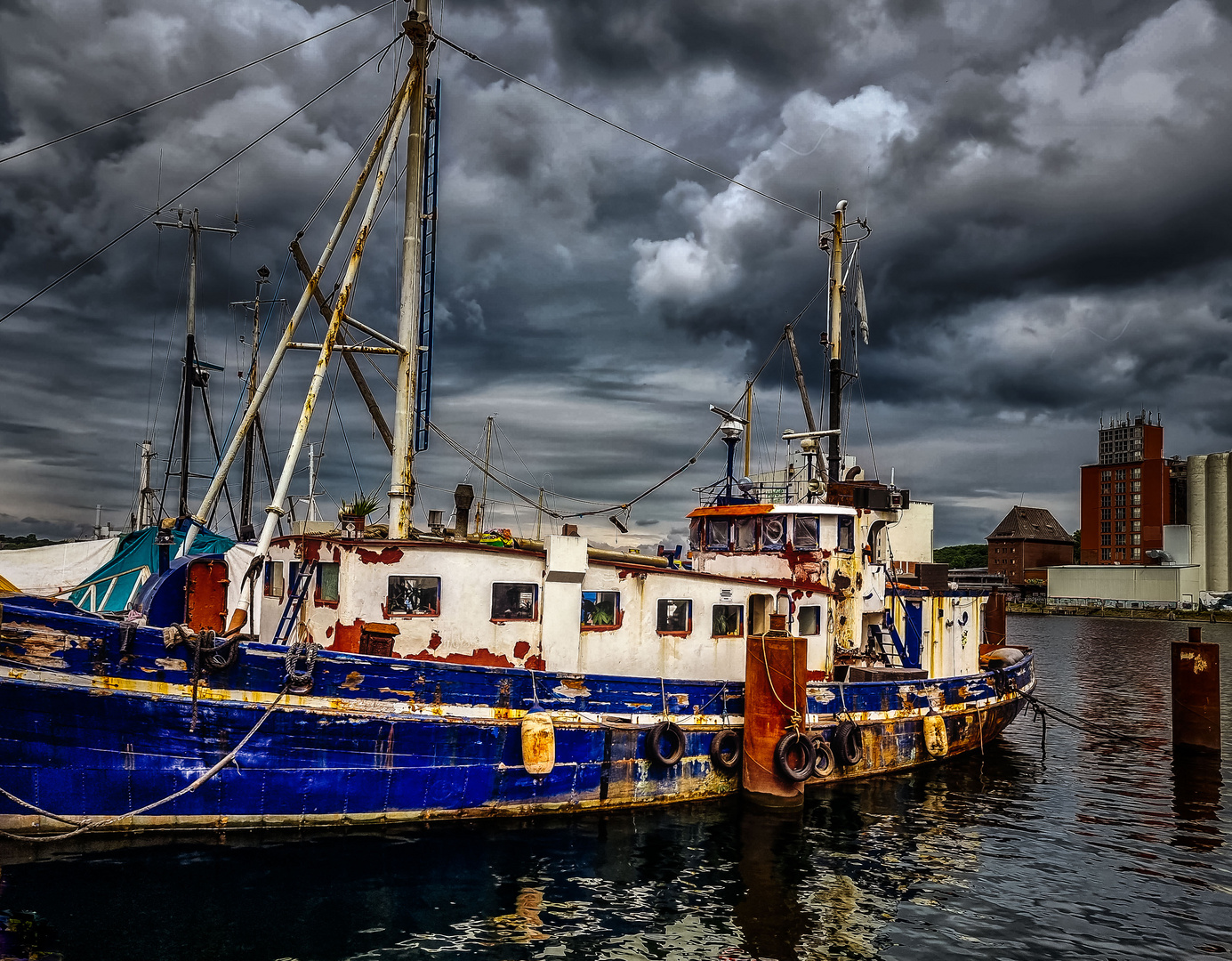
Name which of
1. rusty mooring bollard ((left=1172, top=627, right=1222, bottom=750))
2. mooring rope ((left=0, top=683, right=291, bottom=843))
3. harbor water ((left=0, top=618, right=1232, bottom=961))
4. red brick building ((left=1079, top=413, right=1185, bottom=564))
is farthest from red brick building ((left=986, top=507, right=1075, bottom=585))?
mooring rope ((left=0, top=683, right=291, bottom=843))

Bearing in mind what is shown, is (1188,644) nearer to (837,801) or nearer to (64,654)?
(837,801)

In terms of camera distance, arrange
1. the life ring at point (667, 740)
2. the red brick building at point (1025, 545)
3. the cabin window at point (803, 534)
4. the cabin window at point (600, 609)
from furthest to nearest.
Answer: the red brick building at point (1025, 545) → the cabin window at point (803, 534) → the cabin window at point (600, 609) → the life ring at point (667, 740)

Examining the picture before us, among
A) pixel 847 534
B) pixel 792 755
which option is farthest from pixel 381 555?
pixel 847 534

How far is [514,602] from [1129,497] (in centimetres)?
10484

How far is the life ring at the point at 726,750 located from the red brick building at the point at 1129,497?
98259 millimetres

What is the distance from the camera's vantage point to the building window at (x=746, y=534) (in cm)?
1950

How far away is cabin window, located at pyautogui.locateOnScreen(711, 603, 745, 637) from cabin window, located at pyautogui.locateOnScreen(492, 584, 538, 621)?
4.09 m

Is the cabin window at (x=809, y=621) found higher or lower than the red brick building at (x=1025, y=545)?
lower

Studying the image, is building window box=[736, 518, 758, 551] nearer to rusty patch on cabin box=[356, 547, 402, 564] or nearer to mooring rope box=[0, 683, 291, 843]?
rusty patch on cabin box=[356, 547, 402, 564]

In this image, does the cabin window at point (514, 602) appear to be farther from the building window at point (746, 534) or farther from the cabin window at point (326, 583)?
the building window at point (746, 534)

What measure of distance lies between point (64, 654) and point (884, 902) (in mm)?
11751

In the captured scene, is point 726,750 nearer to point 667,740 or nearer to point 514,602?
point 667,740

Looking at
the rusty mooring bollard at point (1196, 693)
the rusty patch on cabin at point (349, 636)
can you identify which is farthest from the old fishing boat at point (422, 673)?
the rusty mooring bollard at point (1196, 693)

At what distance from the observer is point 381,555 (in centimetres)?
1378
